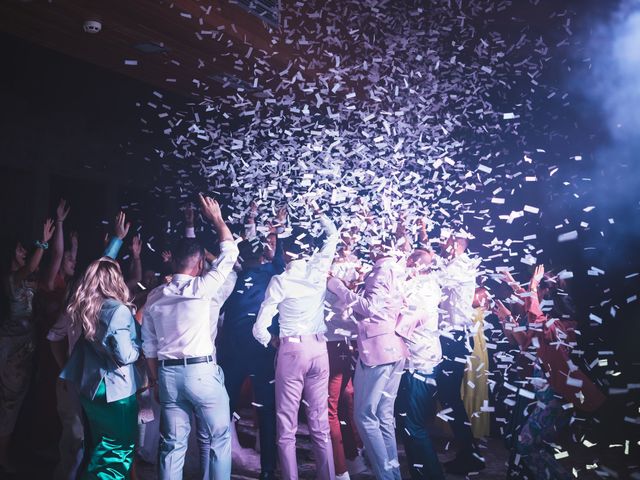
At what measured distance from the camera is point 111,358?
302 cm

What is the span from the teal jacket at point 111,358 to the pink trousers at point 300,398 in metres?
1.06

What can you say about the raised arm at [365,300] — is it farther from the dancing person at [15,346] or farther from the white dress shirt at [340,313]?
the dancing person at [15,346]

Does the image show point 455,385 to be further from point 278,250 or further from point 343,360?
point 278,250

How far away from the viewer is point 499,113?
6.41 m

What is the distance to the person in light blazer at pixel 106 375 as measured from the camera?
9.82 feet

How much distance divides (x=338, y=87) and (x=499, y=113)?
2.15 meters

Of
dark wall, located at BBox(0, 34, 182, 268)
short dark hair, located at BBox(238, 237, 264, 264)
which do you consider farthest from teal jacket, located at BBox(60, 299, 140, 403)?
dark wall, located at BBox(0, 34, 182, 268)

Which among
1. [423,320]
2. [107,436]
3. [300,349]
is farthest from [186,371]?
[423,320]

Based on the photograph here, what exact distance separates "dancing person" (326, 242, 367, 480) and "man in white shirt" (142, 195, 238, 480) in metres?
1.12

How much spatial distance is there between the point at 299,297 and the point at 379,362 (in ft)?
2.44

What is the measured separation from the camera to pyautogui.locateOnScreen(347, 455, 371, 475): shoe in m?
4.28

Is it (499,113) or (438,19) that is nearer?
(438,19)

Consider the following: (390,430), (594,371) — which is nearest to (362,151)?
(594,371)

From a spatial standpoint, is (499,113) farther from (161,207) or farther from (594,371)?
(161,207)
